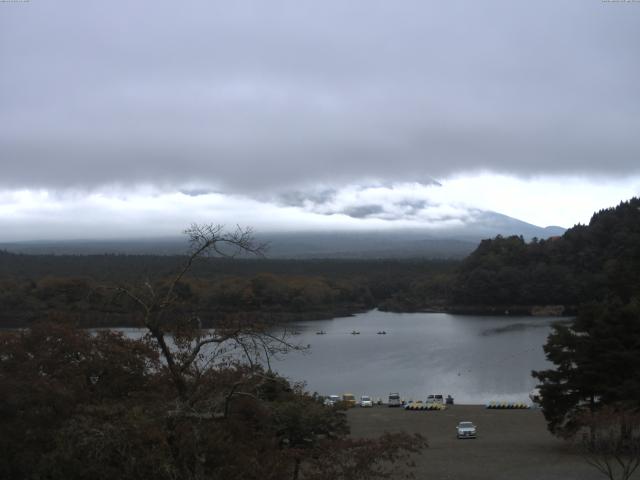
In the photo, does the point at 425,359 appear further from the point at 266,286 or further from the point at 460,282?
the point at 460,282

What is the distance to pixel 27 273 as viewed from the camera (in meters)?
60.4

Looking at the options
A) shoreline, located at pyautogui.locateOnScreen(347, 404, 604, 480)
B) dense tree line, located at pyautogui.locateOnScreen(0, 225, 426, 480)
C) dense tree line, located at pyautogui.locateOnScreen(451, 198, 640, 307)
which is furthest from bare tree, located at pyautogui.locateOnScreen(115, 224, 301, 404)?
dense tree line, located at pyautogui.locateOnScreen(451, 198, 640, 307)

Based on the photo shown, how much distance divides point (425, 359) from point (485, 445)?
18898 mm

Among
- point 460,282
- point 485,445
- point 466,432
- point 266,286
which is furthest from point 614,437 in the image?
point 460,282

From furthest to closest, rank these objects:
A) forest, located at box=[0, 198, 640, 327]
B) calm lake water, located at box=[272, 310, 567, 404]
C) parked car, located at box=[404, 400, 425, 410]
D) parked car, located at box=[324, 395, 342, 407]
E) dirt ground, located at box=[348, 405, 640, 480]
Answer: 1. forest, located at box=[0, 198, 640, 327]
2. calm lake water, located at box=[272, 310, 567, 404]
3. parked car, located at box=[404, 400, 425, 410]
4. parked car, located at box=[324, 395, 342, 407]
5. dirt ground, located at box=[348, 405, 640, 480]

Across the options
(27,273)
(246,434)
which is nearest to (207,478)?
(246,434)

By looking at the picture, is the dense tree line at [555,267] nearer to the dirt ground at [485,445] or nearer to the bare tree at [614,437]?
the dirt ground at [485,445]

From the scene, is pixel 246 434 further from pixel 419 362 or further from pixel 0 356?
pixel 419 362

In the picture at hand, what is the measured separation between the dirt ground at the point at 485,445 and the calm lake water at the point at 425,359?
10.5 ft

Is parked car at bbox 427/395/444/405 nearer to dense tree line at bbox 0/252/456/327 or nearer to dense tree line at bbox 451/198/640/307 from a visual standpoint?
dense tree line at bbox 0/252/456/327

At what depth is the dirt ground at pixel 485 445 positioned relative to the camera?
12.4 m

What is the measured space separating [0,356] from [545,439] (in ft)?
38.2

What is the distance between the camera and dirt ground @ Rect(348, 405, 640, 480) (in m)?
12.4

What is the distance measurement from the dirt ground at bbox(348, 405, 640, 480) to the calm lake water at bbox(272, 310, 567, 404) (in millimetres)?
3211
